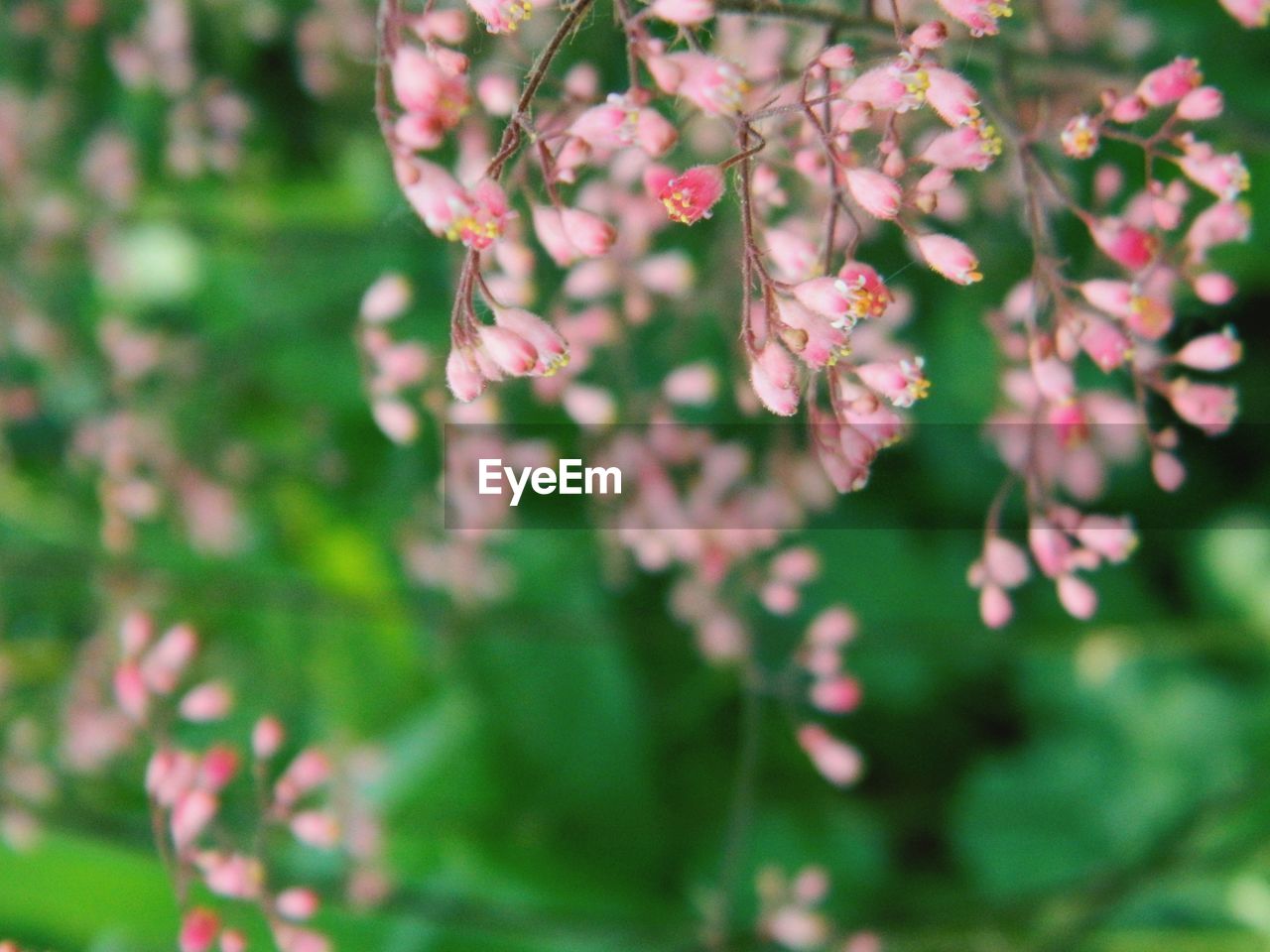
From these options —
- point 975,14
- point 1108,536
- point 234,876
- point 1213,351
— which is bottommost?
point 234,876

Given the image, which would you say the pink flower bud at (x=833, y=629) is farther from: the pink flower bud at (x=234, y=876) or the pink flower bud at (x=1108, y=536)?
the pink flower bud at (x=234, y=876)

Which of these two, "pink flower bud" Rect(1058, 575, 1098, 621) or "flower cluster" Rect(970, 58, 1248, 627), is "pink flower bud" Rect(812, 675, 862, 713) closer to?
"flower cluster" Rect(970, 58, 1248, 627)

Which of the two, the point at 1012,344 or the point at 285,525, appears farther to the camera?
the point at 285,525

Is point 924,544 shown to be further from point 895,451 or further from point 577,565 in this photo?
point 577,565

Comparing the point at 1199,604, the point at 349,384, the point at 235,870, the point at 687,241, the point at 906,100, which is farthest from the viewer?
the point at 349,384

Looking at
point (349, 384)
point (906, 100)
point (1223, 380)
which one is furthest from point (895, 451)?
point (906, 100)

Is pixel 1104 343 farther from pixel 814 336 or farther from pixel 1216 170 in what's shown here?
pixel 814 336

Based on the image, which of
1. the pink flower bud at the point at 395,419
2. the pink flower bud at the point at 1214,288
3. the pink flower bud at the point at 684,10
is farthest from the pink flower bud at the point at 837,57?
the pink flower bud at the point at 395,419

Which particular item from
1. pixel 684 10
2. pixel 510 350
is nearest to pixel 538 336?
pixel 510 350
